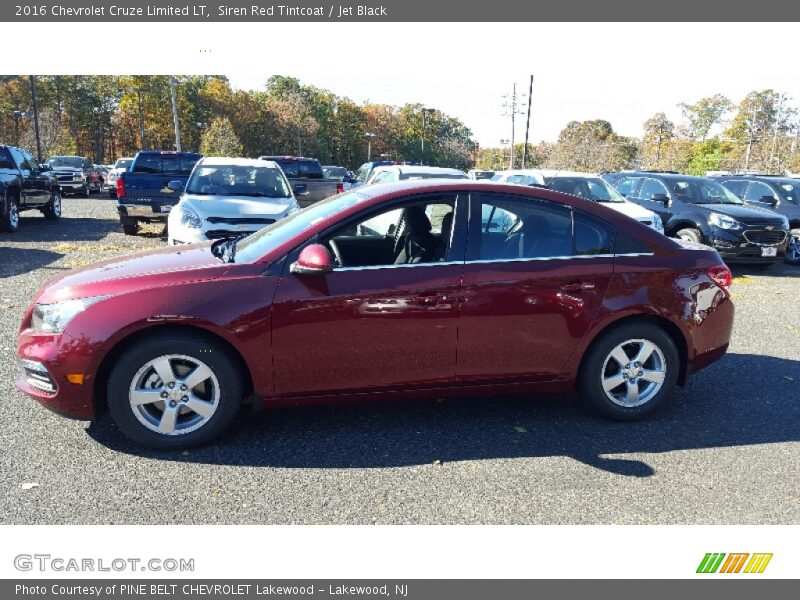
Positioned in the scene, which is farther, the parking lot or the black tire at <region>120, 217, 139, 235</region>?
the black tire at <region>120, 217, 139, 235</region>

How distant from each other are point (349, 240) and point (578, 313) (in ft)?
5.41

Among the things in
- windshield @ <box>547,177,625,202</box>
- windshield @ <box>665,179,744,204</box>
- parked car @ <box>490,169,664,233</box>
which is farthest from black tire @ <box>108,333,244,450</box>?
windshield @ <box>665,179,744,204</box>

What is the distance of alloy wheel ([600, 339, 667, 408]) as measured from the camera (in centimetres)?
428

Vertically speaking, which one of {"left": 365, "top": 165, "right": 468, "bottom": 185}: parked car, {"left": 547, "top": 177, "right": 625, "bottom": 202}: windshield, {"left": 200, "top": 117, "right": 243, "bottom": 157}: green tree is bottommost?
{"left": 547, "top": 177, "right": 625, "bottom": 202}: windshield

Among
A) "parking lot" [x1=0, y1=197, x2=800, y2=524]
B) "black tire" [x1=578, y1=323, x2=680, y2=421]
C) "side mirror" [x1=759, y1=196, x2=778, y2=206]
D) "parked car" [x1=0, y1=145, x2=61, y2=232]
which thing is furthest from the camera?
"parked car" [x1=0, y1=145, x2=61, y2=232]

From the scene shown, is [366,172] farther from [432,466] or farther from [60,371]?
[432,466]

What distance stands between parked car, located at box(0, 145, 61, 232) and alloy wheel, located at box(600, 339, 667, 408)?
13.4 m

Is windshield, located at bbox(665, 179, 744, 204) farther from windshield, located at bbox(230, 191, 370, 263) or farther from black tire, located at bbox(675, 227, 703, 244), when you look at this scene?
windshield, located at bbox(230, 191, 370, 263)

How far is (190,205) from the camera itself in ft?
27.0

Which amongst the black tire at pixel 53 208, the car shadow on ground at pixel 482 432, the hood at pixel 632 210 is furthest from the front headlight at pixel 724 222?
the black tire at pixel 53 208

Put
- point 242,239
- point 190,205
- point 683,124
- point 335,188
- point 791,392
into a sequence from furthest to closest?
1. point 683,124
2. point 335,188
3. point 190,205
4. point 791,392
5. point 242,239

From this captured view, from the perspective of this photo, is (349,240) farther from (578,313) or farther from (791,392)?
(791,392)

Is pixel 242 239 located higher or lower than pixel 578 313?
higher

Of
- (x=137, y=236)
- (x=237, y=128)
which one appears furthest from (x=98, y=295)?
(x=237, y=128)
